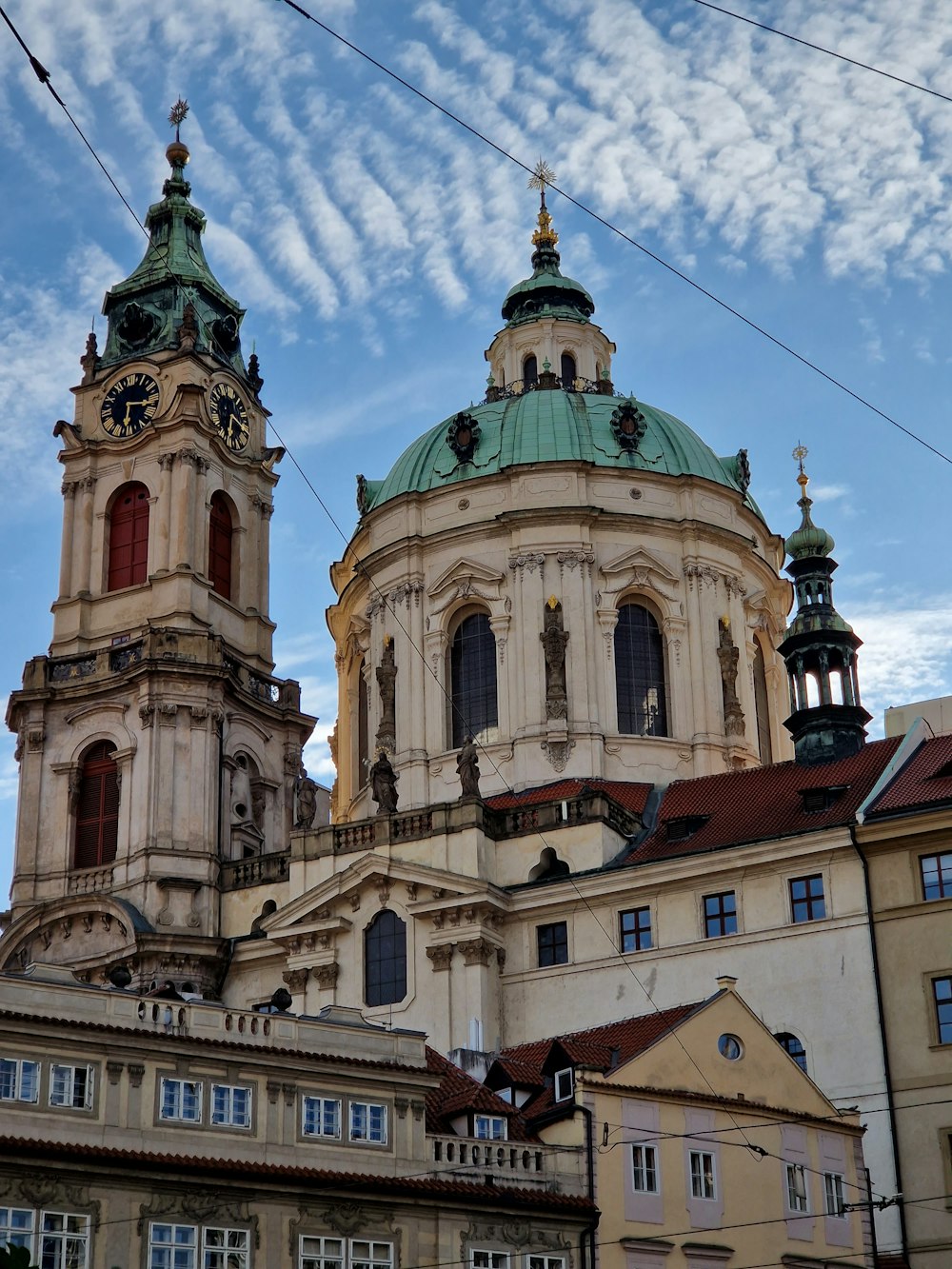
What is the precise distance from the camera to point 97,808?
6203 centimetres

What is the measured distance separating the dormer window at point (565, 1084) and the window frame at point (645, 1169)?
159 centimetres

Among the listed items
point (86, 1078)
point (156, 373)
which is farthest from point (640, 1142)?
point (156, 373)

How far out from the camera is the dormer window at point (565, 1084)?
40.2m

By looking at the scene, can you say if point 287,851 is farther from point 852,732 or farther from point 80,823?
point 852,732

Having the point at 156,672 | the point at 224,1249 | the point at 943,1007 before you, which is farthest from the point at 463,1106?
the point at 156,672

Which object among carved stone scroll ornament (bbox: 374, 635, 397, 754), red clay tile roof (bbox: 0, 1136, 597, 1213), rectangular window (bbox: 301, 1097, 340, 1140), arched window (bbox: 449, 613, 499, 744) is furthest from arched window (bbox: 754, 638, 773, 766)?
rectangular window (bbox: 301, 1097, 340, 1140)

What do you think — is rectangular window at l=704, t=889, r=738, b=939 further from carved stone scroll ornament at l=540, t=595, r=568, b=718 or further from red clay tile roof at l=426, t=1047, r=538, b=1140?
red clay tile roof at l=426, t=1047, r=538, b=1140

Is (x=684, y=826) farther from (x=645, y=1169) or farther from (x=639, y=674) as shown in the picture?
(x=645, y=1169)

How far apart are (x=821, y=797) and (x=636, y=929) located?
218 inches

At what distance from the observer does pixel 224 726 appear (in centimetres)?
6284

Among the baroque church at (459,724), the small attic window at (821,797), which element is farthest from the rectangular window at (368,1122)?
the small attic window at (821,797)

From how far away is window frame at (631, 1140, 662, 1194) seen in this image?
3900 centimetres

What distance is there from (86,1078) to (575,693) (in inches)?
1146

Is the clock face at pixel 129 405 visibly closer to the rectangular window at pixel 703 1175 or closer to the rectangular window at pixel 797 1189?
the rectangular window at pixel 703 1175
